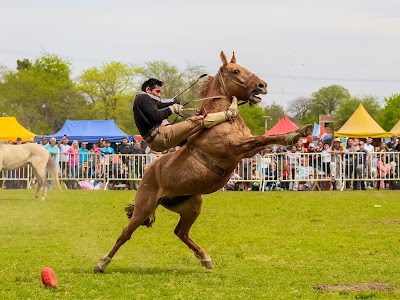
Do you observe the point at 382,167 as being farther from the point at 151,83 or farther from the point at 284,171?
the point at 151,83

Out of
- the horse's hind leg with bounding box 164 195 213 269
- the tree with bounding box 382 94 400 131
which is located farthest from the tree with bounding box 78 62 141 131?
the horse's hind leg with bounding box 164 195 213 269

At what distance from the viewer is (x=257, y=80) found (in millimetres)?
10992

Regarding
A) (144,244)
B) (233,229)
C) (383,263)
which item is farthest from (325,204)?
(383,263)

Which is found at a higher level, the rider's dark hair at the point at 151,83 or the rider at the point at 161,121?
the rider's dark hair at the point at 151,83

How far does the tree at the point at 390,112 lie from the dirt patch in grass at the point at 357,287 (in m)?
82.3

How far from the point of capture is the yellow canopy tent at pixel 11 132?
4169cm

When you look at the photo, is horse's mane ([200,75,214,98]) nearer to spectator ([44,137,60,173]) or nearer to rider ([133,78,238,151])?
rider ([133,78,238,151])

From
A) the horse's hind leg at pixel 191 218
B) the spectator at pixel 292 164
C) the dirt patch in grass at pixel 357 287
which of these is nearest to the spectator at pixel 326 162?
the spectator at pixel 292 164

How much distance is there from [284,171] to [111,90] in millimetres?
59396

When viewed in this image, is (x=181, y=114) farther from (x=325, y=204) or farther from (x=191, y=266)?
(x=325, y=204)

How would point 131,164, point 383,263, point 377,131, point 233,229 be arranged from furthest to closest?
point 377,131 → point 131,164 → point 233,229 → point 383,263

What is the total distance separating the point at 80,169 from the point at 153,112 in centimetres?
2123

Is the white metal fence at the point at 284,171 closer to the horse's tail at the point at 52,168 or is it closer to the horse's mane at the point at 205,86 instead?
the horse's tail at the point at 52,168

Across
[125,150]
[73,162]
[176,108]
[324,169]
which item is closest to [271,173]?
[324,169]
